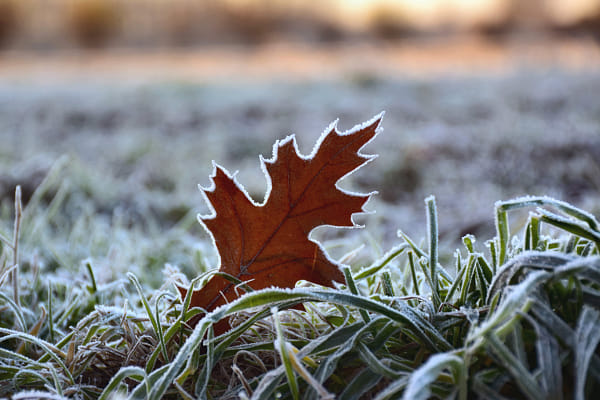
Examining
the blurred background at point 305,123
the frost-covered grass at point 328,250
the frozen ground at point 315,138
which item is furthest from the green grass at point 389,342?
the frozen ground at point 315,138

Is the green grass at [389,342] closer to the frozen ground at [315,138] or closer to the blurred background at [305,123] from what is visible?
the blurred background at [305,123]

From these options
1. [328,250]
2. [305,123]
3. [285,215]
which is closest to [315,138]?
[305,123]

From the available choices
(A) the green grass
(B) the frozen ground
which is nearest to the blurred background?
(B) the frozen ground

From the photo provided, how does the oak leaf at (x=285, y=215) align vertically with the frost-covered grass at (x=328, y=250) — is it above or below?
above

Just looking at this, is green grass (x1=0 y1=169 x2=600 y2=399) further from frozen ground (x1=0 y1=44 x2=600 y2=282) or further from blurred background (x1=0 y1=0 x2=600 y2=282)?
frozen ground (x1=0 y1=44 x2=600 y2=282)

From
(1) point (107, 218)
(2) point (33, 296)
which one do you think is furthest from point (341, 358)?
(1) point (107, 218)

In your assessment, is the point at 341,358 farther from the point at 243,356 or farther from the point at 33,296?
the point at 33,296
